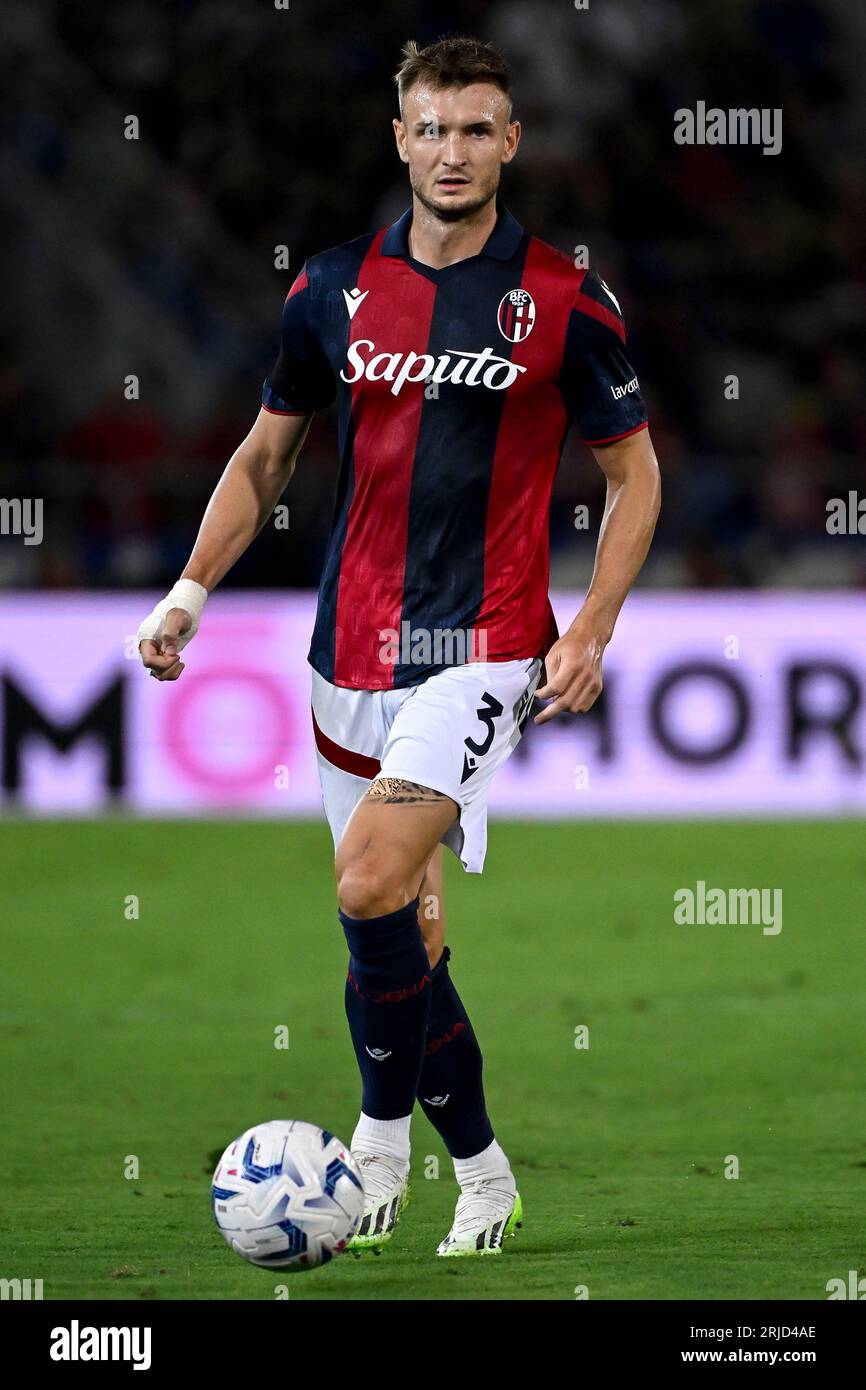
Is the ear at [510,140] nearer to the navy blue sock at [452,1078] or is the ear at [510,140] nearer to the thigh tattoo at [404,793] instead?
the thigh tattoo at [404,793]

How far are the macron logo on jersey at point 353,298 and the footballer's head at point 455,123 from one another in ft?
0.76

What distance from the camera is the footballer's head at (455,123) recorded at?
4.46 m

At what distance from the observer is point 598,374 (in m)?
4.52

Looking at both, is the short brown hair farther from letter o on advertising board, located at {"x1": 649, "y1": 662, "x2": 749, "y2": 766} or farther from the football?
letter o on advertising board, located at {"x1": 649, "y1": 662, "x2": 749, "y2": 766}

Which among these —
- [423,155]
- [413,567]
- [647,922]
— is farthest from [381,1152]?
[647,922]

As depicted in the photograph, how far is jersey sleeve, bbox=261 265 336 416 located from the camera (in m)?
4.70

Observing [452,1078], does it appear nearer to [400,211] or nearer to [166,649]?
[166,649]

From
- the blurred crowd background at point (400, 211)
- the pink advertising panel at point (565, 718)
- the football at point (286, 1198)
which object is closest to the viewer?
the football at point (286, 1198)

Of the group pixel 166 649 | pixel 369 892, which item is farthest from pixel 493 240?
pixel 369 892

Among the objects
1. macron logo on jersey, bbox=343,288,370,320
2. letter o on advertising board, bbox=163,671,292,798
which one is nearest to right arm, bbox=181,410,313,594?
macron logo on jersey, bbox=343,288,370,320

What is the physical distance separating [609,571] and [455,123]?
3.23ft

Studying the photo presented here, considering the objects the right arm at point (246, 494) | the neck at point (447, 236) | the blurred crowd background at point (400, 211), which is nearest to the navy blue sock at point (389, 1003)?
the right arm at point (246, 494)

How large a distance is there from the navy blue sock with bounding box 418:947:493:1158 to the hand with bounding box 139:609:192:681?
34.7 inches

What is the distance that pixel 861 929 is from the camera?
360 inches
